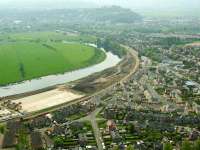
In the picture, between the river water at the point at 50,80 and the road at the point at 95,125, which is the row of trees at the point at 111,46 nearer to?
the river water at the point at 50,80

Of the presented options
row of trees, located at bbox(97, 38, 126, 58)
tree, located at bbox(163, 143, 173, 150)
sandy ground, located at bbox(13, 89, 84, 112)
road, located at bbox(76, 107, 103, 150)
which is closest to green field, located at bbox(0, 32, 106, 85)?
row of trees, located at bbox(97, 38, 126, 58)

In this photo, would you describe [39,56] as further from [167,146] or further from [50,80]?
[167,146]

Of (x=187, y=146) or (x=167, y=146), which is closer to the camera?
(x=187, y=146)

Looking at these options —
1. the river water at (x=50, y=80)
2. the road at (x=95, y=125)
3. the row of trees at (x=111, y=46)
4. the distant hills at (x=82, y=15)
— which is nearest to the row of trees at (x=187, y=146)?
the road at (x=95, y=125)

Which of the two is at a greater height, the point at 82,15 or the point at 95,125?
the point at 82,15

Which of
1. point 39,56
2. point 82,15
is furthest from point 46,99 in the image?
point 82,15

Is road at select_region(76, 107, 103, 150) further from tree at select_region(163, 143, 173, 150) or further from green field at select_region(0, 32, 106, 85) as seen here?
green field at select_region(0, 32, 106, 85)
